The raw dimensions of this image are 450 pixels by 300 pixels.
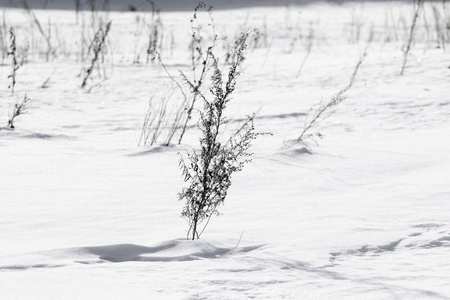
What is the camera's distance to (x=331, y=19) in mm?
13469

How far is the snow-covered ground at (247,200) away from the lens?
2.00 m

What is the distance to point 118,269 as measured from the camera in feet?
6.79

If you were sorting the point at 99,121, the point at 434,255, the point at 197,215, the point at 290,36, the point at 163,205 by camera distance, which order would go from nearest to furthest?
the point at 434,255, the point at 197,215, the point at 163,205, the point at 99,121, the point at 290,36

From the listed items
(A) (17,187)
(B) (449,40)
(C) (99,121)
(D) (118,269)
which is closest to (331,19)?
(B) (449,40)

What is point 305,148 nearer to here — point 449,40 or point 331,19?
point 449,40

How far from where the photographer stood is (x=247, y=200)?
2.99m

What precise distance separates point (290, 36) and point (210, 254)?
8.75m

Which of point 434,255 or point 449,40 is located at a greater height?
point 449,40

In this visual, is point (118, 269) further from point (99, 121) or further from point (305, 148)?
point (99, 121)

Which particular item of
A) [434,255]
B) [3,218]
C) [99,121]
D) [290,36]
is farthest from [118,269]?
[290,36]

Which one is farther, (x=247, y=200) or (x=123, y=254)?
(x=247, y=200)

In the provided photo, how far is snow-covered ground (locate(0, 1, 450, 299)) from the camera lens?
200 centimetres

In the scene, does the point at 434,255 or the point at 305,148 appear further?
the point at 305,148

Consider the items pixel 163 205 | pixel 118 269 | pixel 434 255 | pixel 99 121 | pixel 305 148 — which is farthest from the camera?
pixel 99 121
